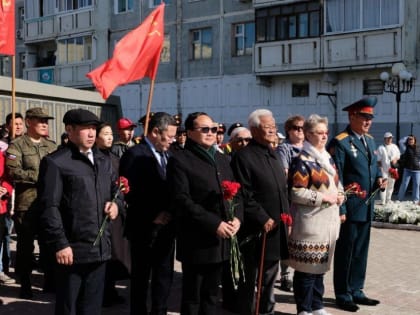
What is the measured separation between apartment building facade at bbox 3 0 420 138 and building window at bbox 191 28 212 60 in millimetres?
46

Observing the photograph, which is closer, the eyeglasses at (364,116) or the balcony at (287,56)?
the eyeglasses at (364,116)

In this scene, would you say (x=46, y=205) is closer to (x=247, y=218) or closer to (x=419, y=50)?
(x=247, y=218)

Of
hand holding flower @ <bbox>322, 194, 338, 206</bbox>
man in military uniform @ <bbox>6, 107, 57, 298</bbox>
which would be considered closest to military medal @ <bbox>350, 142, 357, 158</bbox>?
hand holding flower @ <bbox>322, 194, 338, 206</bbox>

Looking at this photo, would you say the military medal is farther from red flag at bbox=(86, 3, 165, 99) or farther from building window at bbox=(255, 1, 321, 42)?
building window at bbox=(255, 1, 321, 42)

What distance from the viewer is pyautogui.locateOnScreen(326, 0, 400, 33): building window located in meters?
23.4

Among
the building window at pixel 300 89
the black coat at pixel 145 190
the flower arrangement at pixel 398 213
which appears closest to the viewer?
the black coat at pixel 145 190

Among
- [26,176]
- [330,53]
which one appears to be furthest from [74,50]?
[26,176]

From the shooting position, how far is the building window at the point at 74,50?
111 ft

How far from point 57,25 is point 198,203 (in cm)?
3183

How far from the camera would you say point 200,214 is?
16.0 ft

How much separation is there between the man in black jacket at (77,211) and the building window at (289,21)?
70.5 ft

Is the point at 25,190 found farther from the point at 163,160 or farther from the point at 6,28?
the point at 6,28

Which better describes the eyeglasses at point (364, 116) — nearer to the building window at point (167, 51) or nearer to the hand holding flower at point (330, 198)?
the hand holding flower at point (330, 198)

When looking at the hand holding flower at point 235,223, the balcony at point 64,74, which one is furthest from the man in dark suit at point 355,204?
the balcony at point 64,74
